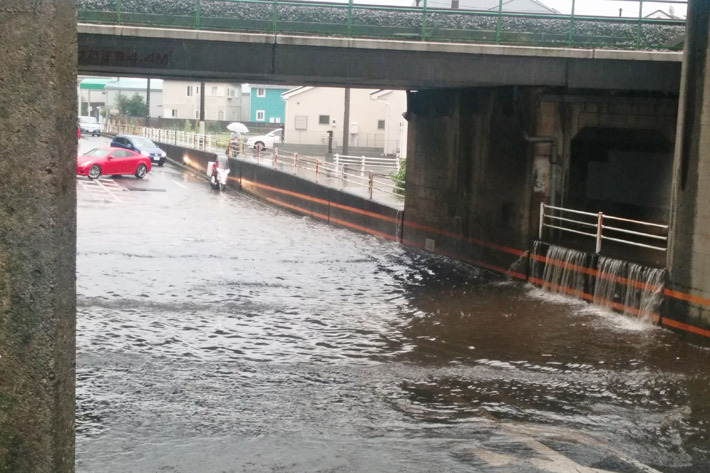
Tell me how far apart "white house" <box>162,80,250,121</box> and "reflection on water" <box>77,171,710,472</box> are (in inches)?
3510

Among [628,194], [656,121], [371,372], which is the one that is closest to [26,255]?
[371,372]

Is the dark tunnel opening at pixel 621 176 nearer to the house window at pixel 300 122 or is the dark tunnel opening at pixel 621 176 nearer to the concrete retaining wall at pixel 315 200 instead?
the concrete retaining wall at pixel 315 200

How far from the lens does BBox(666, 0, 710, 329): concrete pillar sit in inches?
585

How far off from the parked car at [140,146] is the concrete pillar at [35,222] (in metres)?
49.1

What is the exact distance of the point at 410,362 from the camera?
1335 cm

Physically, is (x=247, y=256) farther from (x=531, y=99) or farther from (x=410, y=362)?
(x=410, y=362)

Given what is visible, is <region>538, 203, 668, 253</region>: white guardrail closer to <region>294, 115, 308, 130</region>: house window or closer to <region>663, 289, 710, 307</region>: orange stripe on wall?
<region>663, 289, 710, 307</region>: orange stripe on wall

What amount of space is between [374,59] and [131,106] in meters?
101

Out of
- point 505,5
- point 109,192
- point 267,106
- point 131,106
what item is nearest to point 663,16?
point 505,5

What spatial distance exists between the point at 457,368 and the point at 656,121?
34.7 feet

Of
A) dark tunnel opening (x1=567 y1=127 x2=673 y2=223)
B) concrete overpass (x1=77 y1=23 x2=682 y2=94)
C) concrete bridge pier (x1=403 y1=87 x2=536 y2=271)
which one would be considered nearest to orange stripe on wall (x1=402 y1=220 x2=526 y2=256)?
concrete bridge pier (x1=403 y1=87 x2=536 y2=271)

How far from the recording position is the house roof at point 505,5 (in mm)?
20375

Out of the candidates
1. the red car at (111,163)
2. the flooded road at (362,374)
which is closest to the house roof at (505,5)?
the flooded road at (362,374)

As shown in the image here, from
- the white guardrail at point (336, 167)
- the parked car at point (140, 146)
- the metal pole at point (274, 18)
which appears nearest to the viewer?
the metal pole at point (274, 18)
